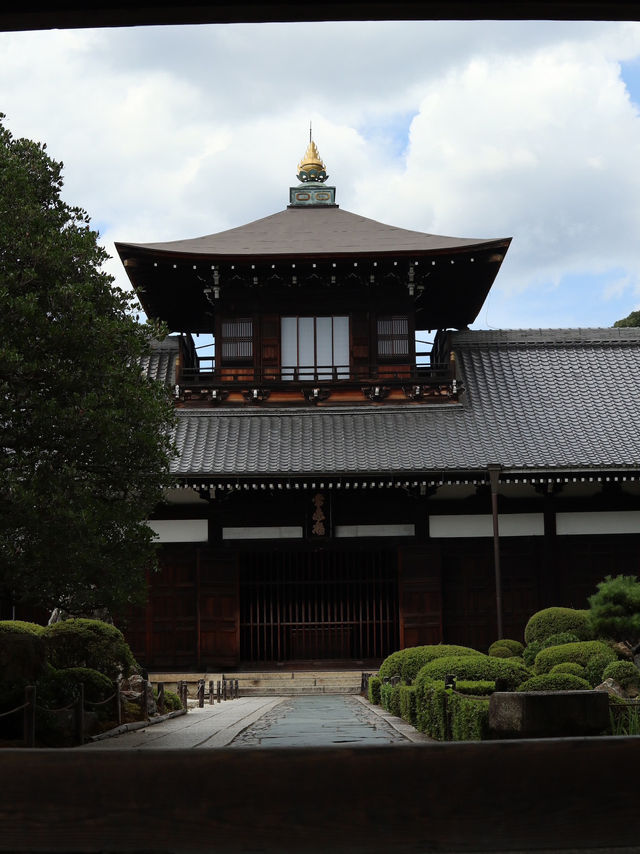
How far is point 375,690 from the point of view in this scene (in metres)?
16.4

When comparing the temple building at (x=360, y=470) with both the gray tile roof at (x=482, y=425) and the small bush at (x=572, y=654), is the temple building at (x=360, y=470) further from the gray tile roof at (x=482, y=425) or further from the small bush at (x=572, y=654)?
the small bush at (x=572, y=654)

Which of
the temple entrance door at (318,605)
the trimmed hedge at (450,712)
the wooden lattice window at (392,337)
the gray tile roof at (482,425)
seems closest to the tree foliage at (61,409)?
the trimmed hedge at (450,712)

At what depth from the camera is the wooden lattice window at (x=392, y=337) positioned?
2398 centimetres

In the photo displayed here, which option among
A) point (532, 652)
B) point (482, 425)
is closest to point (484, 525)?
point (482, 425)

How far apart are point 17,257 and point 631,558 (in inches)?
643

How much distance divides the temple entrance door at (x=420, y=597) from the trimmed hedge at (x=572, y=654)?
7396 millimetres

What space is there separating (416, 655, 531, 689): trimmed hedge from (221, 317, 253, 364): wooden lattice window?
13.2 m

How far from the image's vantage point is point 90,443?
399 inches

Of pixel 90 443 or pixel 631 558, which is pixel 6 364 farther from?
pixel 631 558

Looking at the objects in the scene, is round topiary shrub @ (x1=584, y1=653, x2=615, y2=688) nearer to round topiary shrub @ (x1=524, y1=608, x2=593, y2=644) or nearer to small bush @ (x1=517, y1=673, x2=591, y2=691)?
small bush @ (x1=517, y1=673, x2=591, y2=691)

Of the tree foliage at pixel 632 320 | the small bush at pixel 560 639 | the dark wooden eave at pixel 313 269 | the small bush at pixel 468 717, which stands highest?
the tree foliage at pixel 632 320

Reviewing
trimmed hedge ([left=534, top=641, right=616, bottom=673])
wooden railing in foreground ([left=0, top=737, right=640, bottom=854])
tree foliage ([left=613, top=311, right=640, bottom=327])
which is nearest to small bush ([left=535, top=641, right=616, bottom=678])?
trimmed hedge ([left=534, top=641, right=616, bottom=673])

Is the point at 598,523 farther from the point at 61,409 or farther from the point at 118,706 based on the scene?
the point at 61,409

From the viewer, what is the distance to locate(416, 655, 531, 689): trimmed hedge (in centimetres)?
1161
